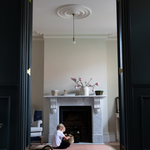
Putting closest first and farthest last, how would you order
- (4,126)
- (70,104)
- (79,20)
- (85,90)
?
(4,126) → (79,20) → (85,90) → (70,104)

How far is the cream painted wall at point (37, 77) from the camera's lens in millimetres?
6391

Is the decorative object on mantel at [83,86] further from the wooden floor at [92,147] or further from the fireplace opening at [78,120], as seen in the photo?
the wooden floor at [92,147]

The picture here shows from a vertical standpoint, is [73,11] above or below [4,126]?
above

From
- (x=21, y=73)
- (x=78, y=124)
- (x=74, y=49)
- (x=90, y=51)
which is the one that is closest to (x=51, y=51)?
(x=74, y=49)

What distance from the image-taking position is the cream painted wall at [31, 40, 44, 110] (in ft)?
21.0

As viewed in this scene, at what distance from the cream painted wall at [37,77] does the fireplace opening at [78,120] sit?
2.60ft

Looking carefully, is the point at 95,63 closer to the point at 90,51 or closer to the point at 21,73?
the point at 90,51

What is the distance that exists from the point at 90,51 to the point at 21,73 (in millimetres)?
4278

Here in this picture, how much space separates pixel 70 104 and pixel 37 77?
132cm

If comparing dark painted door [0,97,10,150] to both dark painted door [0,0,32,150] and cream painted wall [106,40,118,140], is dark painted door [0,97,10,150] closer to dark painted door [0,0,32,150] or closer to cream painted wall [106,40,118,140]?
dark painted door [0,0,32,150]

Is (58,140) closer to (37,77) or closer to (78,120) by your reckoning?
(78,120)

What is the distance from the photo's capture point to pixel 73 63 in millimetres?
6258

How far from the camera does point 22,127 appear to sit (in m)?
2.13

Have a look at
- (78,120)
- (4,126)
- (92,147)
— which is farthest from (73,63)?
(4,126)
